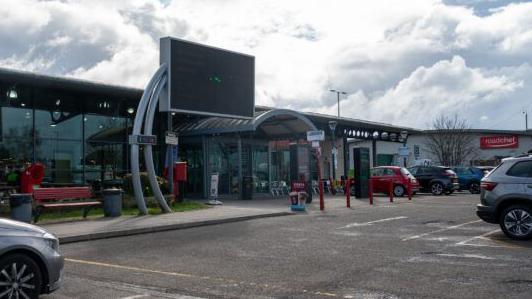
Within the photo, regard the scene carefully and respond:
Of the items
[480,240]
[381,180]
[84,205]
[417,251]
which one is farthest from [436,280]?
[381,180]

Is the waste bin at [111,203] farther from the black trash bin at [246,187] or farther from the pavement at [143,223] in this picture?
the black trash bin at [246,187]

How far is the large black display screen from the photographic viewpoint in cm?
2038

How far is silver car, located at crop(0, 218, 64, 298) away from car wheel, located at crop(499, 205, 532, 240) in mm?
8857

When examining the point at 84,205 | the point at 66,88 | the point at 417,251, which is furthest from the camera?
the point at 66,88

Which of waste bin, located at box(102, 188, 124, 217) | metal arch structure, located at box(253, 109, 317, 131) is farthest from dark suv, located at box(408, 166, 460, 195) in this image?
waste bin, located at box(102, 188, 124, 217)

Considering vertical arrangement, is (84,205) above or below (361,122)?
below

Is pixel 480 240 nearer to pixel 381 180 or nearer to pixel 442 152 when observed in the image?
pixel 381 180

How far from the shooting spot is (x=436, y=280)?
8055 mm

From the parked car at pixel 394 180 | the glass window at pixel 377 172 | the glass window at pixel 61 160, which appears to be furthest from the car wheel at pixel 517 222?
the glass window at pixel 377 172

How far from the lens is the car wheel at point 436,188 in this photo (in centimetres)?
3181

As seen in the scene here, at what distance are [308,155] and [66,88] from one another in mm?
9984

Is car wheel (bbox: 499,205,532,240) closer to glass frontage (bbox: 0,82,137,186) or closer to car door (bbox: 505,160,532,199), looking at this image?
car door (bbox: 505,160,532,199)

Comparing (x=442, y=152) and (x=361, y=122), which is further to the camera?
(x=442, y=152)

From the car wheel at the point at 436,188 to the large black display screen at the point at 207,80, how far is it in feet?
41.0
